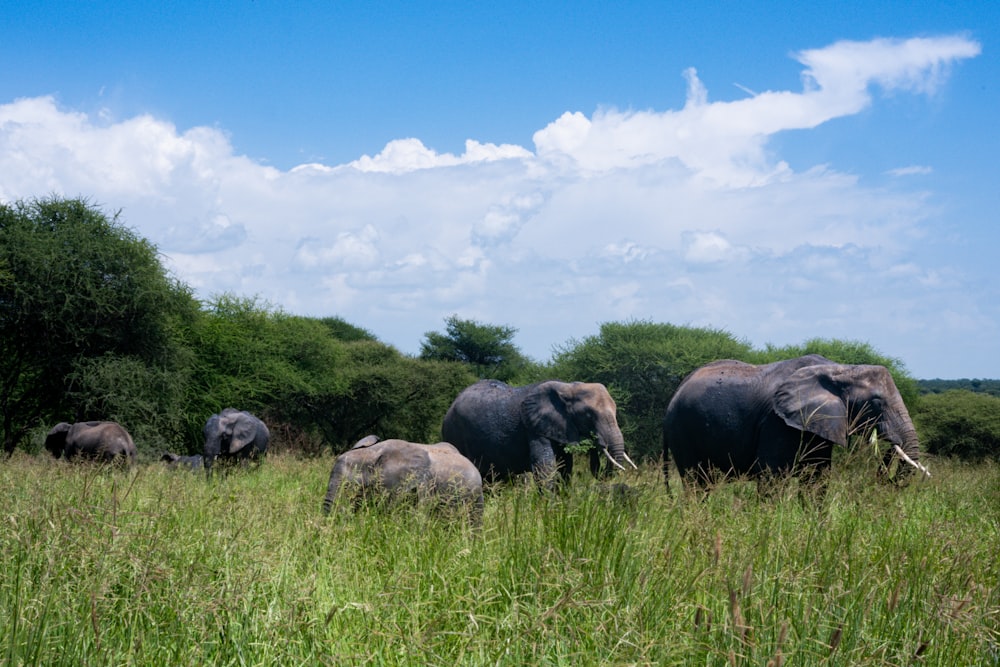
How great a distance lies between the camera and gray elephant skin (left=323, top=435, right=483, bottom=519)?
7.02 m

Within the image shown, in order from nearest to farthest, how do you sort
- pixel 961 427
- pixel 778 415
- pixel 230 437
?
pixel 778 415
pixel 230 437
pixel 961 427

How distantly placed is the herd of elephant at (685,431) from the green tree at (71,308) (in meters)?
11.5

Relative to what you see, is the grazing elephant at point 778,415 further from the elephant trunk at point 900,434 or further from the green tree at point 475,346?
the green tree at point 475,346

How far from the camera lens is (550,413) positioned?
1181 centimetres

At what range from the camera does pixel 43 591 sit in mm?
3629

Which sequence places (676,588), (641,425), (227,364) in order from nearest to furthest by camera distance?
(676,588) < (641,425) < (227,364)

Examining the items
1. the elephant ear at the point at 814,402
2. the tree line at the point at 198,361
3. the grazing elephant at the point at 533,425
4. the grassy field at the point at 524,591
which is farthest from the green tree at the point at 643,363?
the grassy field at the point at 524,591

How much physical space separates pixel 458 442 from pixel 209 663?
30.0 feet

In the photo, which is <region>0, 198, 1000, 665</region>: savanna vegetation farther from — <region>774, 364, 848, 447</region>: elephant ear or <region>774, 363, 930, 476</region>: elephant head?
<region>774, 364, 848, 447</region>: elephant ear

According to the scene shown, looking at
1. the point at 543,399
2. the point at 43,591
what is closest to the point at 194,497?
the point at 43,591

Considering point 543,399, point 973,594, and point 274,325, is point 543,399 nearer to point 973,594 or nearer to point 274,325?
point 973,594

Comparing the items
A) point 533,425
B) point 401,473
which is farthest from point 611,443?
point 401,473

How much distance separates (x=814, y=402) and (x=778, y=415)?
Answer: 0.51 metres

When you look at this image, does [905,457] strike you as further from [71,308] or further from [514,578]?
[71,308]
